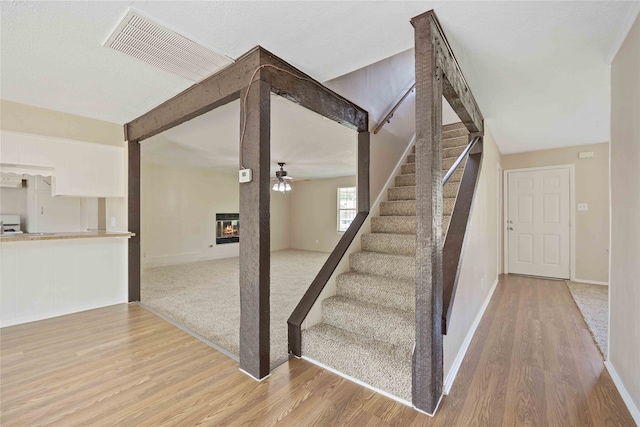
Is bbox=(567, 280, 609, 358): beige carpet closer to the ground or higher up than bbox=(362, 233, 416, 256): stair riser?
closer to the ground

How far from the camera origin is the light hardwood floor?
157 centimetres

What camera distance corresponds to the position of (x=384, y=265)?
256cm

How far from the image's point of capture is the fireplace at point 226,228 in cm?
749

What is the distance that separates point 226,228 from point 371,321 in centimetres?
632

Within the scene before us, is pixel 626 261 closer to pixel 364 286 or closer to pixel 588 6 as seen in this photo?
pixel 588 6

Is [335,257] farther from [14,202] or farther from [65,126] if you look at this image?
[14,202]

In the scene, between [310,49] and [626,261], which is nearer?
[626,261]

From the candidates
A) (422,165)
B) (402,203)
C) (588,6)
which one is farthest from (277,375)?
(588,6)

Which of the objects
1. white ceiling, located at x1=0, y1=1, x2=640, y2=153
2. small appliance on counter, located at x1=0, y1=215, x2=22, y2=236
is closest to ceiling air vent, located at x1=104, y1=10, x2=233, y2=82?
white ceiling, located at x1=0, y1=1, x2=640, y2=153

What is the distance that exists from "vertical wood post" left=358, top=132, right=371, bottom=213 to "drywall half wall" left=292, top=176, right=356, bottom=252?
16.6ft

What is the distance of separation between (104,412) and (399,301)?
6.60 feet

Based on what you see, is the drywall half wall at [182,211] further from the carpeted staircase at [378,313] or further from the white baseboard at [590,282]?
the white baseboard at [590,282]

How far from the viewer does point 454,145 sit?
3.83 m

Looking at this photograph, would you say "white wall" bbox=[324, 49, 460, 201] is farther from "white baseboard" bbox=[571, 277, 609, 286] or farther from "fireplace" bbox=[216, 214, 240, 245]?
"fireplace" bbox=[216, 214, 240, 245]
